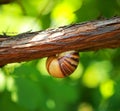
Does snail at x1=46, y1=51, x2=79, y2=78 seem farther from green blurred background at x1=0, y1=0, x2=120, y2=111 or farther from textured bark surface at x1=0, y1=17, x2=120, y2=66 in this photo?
green blurred background at x1=0, y1=0, x2=120, y2=111

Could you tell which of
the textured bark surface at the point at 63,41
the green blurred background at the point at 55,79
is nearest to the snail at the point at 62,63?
the textured bark surface at the point at 63,41

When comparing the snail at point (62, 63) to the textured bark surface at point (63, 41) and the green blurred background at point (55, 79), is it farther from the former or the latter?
the green blurred background at point (55, 79)

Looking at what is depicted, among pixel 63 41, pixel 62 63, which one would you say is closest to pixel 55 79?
pixel 62 63

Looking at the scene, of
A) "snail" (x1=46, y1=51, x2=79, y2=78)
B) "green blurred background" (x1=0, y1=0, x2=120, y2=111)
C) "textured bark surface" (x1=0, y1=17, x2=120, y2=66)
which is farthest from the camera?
"green blurred background" (x1=0, y1=0, x2=120, y2=111)

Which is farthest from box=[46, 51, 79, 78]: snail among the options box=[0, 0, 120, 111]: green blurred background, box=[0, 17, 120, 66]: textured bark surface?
box=[0, 0, 120, 111]: green blurred background

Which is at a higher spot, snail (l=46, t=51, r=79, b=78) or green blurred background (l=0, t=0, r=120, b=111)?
green blurred background (l=0, t=0, r=120, b=111)

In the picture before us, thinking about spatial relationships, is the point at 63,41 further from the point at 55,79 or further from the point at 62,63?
the point at 55,79
